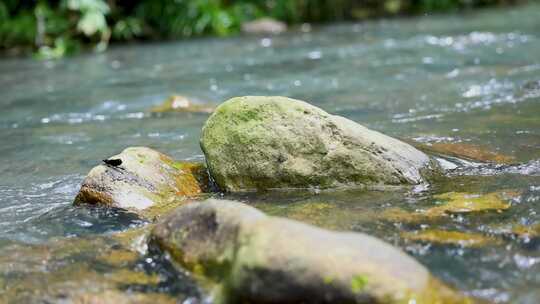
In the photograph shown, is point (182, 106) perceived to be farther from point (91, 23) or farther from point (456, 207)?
point (91, 23)

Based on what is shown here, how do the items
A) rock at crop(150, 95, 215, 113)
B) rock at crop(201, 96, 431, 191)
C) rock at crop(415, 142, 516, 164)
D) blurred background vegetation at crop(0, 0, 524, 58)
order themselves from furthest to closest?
1. blurred background vegetation at crop(0, 0, 524, 58)
2. rock at crop(150, 95, 215, 113)
3. rock at crop(415, 142, 516, 164)
4. rock at crop(201, 96, 431, 191)

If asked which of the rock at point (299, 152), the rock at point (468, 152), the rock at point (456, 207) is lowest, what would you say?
the rock at point (468, 152)

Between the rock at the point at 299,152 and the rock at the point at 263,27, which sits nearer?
the rock at the point at 299,152

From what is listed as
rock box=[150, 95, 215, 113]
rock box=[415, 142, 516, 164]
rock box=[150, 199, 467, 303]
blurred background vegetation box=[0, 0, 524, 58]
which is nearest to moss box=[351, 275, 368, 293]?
rock box=[150, 199, 467, 303]

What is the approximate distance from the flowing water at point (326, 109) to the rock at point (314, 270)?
239mm

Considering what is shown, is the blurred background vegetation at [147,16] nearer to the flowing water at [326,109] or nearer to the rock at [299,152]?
the flowing water at [326,109]

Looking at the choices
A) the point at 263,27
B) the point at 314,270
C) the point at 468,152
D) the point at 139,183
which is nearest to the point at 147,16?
the point at 263,27

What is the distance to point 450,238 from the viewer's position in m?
3.04

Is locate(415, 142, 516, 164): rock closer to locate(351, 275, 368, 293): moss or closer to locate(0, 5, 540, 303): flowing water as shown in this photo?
locate(0, 5, 540, 303): flowing water

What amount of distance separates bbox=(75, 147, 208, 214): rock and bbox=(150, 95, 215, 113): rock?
9.66 feet

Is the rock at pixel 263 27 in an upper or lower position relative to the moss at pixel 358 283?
lower

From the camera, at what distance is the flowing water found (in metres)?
2.92

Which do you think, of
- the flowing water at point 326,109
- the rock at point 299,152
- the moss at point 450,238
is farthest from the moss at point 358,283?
the rock at point 299,152

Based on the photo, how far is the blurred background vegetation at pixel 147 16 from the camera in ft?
52.5
